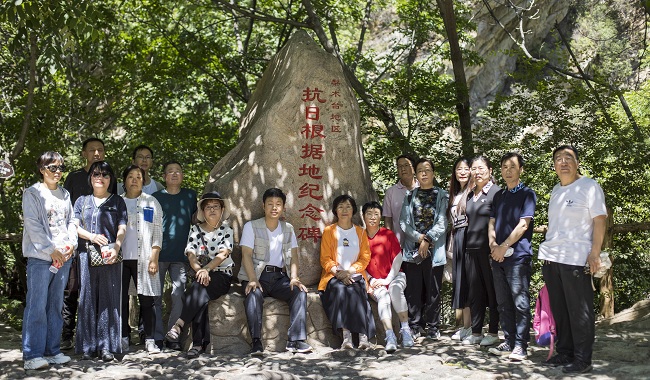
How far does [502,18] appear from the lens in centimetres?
2102

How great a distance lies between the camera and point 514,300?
5387 mm

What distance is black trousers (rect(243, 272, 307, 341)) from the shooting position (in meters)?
5.60

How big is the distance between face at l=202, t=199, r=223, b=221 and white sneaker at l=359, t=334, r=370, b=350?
5.15 ft

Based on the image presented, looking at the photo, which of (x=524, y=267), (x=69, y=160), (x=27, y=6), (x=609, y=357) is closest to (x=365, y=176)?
(x=524, y=267)

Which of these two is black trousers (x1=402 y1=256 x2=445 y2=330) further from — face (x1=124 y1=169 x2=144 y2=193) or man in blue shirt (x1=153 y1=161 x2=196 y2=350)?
face (x1=124 y1=169 x2=144 y2=193)

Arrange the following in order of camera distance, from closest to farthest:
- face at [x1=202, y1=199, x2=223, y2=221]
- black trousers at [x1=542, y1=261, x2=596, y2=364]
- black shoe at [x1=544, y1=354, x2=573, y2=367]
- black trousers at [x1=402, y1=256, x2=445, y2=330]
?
black trousers at [x1=542, y1=261, x2=596, y2=364]
black shoe at [x1=544, y1=354, x2=573, y2=367]
face at [x1=202, y1=199, x2=223, y2=221]
black trousers at [x1=402, y1=256, x2=445, y2=330]

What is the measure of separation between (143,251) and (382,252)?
205 centimetres

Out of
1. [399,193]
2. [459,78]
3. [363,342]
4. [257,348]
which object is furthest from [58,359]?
[459,78]

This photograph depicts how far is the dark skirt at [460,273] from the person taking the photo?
5.98 m

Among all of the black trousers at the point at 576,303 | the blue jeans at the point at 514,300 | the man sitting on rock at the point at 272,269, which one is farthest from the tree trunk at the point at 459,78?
the black trousers at the point at 576,303

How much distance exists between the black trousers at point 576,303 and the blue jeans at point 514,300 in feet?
1.19

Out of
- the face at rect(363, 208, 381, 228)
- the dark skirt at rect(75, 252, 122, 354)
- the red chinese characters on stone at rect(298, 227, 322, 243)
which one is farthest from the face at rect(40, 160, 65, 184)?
the face at rect(363, 208, 381, 228)

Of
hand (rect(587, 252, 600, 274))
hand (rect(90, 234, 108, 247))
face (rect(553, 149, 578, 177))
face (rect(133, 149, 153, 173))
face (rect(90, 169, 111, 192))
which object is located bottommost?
hand (rect(587, 252, 600, 274))

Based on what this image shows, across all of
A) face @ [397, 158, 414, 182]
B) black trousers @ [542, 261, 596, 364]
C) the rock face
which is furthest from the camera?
face @ [397, 158, 414, 182]
